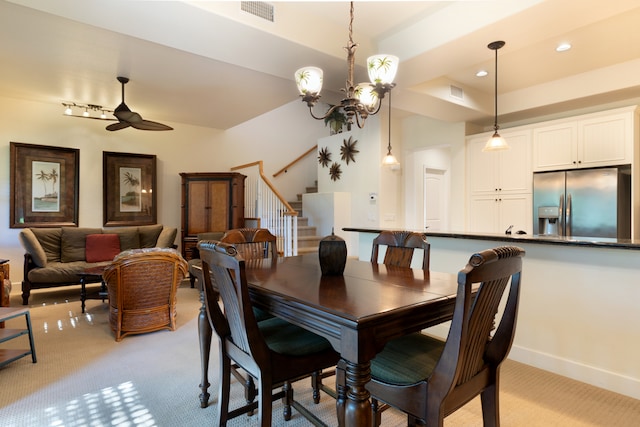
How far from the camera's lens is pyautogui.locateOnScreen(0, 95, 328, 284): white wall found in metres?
5.11

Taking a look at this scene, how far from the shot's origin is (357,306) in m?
1.27

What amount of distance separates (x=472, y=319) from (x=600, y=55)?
4.21 m

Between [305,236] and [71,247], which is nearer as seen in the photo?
[71,247]

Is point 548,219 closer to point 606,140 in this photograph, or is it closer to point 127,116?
point 606,140

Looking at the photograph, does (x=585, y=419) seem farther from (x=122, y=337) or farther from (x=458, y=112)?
(x=458, y=112)

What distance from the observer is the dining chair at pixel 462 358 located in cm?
113

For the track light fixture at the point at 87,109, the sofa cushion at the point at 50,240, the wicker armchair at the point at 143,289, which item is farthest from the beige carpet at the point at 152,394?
the track light fixture at the point at 87,109

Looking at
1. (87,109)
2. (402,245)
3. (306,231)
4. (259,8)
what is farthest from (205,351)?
(87,109)

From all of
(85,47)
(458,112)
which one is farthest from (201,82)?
(458,112)

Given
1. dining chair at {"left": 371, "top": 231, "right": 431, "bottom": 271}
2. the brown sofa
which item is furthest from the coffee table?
dining chair at {"left": 371, "top": 231, "right": 431, "bottom": 271}

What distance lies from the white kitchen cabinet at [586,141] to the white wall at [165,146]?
4.98 meters

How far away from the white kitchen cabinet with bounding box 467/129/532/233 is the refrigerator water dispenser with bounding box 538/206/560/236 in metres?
0.15

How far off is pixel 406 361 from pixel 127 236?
5.36 metres

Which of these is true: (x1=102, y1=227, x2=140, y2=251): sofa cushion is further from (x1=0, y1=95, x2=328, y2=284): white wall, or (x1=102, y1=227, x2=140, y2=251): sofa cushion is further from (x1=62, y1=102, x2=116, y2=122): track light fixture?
(x1=62, y1=102, x2=116, y2=122): track light fixture
